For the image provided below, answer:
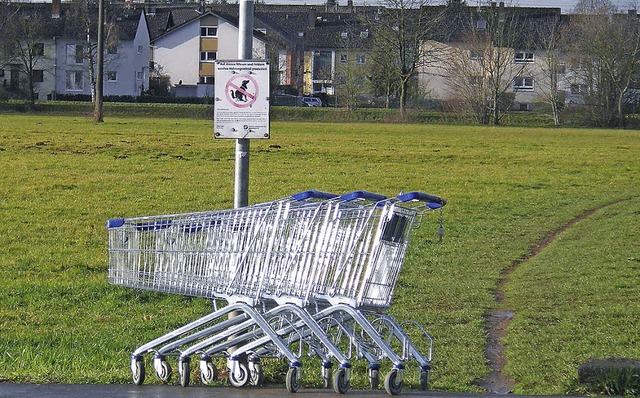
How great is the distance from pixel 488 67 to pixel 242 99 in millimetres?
70842

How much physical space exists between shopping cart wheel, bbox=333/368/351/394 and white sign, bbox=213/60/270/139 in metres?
1.98

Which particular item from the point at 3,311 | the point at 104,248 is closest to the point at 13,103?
the point at 104,248

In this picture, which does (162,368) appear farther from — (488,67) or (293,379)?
(488,67)

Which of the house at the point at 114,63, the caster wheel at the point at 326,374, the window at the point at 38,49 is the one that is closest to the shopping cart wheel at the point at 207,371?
the caster wheel at the point at 326,374

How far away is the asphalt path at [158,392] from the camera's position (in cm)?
696

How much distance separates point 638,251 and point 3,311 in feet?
33.8

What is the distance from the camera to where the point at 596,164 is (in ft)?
117

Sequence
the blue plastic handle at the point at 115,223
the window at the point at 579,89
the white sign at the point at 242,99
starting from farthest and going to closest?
the window at the point at 579,89, the white sign at the point at 242,99, the blue plastic handle at the point at 115,223

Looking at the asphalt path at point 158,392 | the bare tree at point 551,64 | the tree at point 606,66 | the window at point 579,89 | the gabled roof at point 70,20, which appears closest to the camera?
the asphalt path at point 158,392

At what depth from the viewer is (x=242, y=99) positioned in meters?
7.82

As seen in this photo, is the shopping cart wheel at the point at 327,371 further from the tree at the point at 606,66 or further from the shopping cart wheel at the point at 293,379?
the tree at the point at 606,66

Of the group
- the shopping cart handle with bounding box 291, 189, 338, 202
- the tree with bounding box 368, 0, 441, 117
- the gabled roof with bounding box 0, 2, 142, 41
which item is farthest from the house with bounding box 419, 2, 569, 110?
the shopping cart handle with bounding box 291, 189, 338, 202

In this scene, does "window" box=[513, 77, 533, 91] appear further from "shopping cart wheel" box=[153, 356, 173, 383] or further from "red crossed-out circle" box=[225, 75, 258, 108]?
"shopping cart wheel" box=[153, 356, 173, 383]

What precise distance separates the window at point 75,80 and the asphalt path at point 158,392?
291ft
